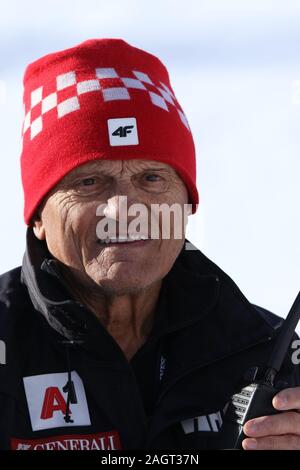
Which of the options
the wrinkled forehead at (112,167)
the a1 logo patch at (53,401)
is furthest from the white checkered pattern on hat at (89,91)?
the a1 logo patch at (53,401)

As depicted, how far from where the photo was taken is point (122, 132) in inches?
143

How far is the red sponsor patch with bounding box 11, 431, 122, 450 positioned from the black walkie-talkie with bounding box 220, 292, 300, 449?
1.34ft

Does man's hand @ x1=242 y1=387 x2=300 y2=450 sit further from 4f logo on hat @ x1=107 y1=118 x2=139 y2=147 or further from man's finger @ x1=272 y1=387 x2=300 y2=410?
4f logo on hat @ x1=107 y1=118 x2=139 y2=147

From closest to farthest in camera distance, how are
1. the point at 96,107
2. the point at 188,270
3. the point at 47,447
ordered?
the point at 47,447 → the point at 96,107 → the point at 188,270

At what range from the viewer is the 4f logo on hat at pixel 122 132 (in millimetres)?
3596

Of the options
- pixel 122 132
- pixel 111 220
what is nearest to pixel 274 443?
pixel 111 220

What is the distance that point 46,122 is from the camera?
3.74 meters

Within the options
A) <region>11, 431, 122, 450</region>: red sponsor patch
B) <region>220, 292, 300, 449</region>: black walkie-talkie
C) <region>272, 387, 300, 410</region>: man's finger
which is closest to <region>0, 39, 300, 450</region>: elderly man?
<region>11, 431, 122, 450</region>: red sponsor patch

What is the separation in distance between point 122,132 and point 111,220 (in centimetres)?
34

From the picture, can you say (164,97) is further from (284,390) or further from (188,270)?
(284,390)

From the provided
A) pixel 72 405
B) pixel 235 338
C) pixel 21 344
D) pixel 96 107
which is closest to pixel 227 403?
pixel 235 338

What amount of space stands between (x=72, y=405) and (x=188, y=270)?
0.76m

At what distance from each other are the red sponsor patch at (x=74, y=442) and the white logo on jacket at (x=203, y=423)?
241 mm

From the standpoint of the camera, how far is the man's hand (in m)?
3.13
